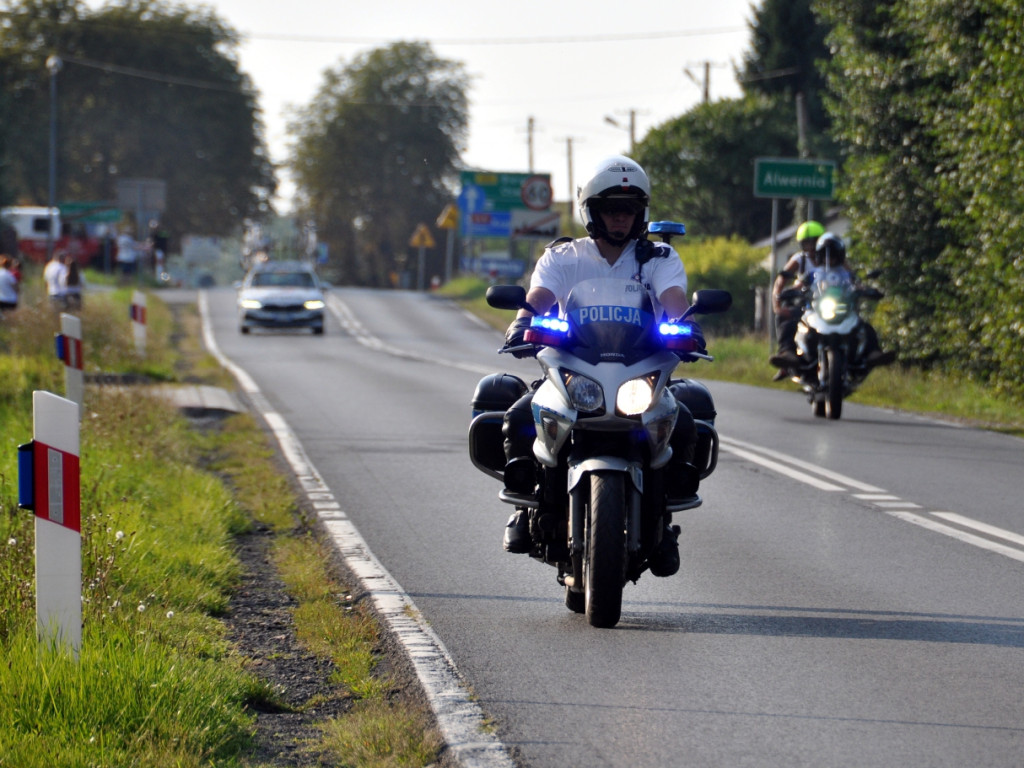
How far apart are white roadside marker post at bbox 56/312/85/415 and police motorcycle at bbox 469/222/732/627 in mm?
7751

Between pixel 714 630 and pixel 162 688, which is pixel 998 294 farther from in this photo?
pixel 162 688

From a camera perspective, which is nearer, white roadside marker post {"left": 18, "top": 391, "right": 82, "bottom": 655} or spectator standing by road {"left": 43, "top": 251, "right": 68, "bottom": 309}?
white roadside marker post {"left": 18, "top": 391, "right": 82, "bottom": 655}

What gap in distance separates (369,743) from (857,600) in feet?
9.75

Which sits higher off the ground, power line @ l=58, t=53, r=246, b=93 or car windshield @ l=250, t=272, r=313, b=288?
power line @ l=58, t=53, r=246, b=93

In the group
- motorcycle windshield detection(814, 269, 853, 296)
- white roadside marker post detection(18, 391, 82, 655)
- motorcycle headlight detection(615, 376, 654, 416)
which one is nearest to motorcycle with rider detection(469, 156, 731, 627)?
motorcycle headlight detection(615, 376, 654, 416)

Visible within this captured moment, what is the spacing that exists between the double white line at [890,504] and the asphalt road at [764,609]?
0.03 meters

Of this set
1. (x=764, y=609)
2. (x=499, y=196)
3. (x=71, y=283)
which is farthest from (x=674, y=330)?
(x=499, y=196)

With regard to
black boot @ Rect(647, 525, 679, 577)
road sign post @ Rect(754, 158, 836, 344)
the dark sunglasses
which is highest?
road sign post @ Rect(754, 158, 836, 344)

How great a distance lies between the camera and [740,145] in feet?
171

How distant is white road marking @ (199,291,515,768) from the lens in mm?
4633

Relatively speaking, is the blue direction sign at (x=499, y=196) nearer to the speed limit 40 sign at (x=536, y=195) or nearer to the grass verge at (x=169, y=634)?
the speed limit 40 sign at (x=536, y=195)

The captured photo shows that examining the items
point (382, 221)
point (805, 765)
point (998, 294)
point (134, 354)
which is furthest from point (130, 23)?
point (805, 765)

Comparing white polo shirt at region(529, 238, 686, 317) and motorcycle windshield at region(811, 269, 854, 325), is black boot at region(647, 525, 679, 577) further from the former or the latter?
motorcycle windshield at region(811, 269, 854, 325)

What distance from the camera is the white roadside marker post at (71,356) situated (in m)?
13.2
